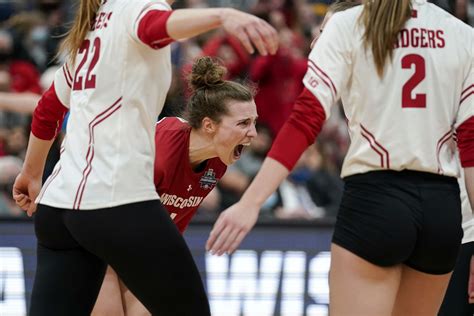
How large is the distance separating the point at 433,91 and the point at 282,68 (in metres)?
6.16

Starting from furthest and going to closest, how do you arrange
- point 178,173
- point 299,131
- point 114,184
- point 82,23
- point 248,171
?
point 248,171
point 178,173
point 82,23
point 114,184
point 299,131

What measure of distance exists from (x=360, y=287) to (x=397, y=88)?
0.76 m

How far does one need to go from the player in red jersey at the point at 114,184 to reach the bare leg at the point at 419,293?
A: 784 millimetres

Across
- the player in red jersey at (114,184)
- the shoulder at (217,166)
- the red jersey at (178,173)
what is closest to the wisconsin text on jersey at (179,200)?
the red jersey at (178,173)

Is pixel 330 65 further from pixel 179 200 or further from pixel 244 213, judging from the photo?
pixel 179 200

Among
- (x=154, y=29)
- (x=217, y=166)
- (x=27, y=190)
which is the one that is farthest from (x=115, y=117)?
(x=217, y=166)

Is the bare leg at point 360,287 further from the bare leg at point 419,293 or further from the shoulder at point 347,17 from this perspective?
the shoulder at point 347,17

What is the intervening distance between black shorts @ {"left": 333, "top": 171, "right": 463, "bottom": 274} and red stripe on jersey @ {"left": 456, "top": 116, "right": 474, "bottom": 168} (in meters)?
0.12

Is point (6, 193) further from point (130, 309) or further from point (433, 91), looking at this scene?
point (433, 91)

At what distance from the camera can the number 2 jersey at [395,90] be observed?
3631 millimetres

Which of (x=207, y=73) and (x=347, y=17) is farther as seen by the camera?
(x=207, y=73)

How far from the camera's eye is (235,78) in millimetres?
8609

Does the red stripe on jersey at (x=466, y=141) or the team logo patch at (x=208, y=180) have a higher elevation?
the red stripe on jersey at (x=466, y=141)

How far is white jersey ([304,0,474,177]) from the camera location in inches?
143
